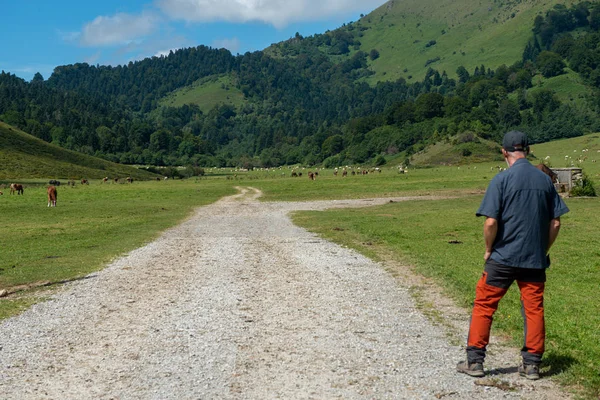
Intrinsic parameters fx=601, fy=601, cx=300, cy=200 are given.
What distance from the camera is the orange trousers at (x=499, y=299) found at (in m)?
8.30

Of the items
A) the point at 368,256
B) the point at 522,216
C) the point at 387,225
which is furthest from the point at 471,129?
the point at 522,216

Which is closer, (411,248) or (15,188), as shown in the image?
(411,248)

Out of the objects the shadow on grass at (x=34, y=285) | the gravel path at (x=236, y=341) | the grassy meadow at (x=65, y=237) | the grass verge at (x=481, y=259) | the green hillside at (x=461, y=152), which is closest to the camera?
the gravel path at (x=236, y=341)

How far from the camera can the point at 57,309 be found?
12797 millimetres

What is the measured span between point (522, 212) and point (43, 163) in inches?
5899

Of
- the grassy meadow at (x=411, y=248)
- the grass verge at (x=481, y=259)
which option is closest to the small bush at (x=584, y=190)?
the grassy meadow at (x=411, y=248)

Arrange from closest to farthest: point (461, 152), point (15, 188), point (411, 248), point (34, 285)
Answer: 1. point (34, 285)
2. point (411, 248)
3. point (15, 188)
4. point (461, 152)

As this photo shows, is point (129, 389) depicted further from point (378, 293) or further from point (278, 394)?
point (378, 293)

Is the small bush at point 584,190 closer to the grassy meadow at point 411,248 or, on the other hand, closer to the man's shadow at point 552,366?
the grassy meadow at point 411,248

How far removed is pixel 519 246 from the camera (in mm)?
8305

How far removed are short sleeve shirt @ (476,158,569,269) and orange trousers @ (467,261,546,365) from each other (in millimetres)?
172

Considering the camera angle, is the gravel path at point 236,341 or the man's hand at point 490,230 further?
the man's hand at point 490,230

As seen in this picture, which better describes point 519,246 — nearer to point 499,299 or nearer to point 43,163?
point 499,299

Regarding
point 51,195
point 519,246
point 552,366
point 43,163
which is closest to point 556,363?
point 552,366
